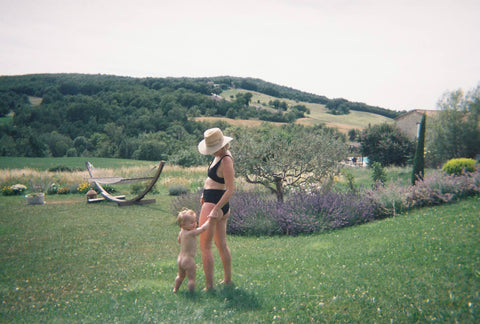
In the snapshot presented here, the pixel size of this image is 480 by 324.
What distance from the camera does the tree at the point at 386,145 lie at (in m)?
31.7

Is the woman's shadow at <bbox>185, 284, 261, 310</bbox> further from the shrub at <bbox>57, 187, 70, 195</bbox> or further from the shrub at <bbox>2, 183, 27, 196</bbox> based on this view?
the shrub at <bbox>2, 183, 27, 196</bbox>

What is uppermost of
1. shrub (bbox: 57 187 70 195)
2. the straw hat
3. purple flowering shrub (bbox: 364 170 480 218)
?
the straw hat

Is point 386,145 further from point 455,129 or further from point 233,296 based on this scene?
point 233,296

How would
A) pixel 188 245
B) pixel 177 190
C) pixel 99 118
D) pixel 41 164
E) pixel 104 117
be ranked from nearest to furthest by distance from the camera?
pixel 188 245, pixel 177 190, pixel 41 164, pixel 99 118, pixel 104 117

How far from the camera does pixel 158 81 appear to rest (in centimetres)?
6681

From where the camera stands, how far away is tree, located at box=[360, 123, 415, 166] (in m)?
31.7

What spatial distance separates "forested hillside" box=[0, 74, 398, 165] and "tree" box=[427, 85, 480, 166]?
2110 centimetres

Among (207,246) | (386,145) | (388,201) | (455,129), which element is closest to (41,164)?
(388,201)

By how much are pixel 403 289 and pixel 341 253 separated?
6.87 ft

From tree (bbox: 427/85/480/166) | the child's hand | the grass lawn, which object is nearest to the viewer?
the grass lawn

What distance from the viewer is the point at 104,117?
1821 inches

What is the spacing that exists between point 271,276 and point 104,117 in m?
46.4

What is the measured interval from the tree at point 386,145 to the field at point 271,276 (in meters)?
24.1

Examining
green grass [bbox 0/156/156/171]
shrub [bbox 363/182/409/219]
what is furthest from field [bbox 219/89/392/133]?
shrub [bbox 363/182/409/219]
